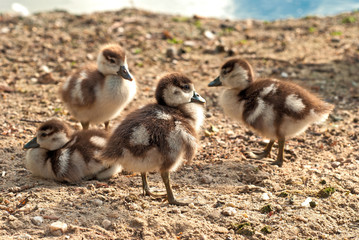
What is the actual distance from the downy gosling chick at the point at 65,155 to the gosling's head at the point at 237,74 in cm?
164

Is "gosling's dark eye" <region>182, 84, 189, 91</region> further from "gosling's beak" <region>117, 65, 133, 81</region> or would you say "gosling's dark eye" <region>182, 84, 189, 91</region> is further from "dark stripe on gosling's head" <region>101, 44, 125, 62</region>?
"dark stripe on gosling's head" <region>101, 44, 125, 62</region>

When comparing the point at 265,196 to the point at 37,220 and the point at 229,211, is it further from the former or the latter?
the point at 37,220

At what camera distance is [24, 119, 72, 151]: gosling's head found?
15.1 ft

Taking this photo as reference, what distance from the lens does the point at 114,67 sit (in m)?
5.51

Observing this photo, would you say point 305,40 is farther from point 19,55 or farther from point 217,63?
point 19,55

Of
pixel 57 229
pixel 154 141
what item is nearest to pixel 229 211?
pixel 154 141

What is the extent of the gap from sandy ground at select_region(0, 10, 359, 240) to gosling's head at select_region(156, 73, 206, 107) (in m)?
0.91

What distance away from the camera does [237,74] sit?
514cm

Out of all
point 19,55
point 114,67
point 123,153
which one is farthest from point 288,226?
point 19,55

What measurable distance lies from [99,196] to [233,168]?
1.60m

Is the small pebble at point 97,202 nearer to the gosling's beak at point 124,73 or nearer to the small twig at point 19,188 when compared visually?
the small twig at point 19,188

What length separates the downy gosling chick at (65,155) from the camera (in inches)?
177

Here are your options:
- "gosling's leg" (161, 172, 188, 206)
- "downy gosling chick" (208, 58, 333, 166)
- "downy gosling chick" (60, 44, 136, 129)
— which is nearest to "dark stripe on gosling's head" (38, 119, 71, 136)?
"downy gosling chick" (60, 44, 136, 129)

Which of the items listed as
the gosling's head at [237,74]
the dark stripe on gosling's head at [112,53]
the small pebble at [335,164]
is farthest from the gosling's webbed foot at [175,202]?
the dark stripe on gosling's head at [112,53]
